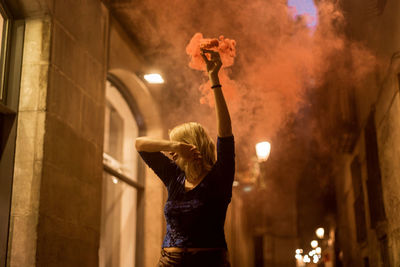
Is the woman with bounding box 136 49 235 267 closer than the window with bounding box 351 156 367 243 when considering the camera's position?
Yes

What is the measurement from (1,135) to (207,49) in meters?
2.58

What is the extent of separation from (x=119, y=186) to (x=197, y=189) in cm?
569

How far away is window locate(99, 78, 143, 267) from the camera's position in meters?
7.58

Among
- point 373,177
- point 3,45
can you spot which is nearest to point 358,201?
point 373,177

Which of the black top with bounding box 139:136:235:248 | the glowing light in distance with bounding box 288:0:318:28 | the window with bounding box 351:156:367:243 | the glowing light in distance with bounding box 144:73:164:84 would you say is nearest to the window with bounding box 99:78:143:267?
the glowing light in distance with bounding box 144:73:164:84

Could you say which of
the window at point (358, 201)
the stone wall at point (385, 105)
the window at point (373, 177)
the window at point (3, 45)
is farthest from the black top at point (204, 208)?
the window at point (358, 201)

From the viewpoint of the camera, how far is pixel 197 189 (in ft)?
8.63

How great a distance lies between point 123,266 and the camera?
27.0ft

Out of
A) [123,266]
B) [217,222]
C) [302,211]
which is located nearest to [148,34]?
[123,266]

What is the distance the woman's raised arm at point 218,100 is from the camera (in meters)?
2.71

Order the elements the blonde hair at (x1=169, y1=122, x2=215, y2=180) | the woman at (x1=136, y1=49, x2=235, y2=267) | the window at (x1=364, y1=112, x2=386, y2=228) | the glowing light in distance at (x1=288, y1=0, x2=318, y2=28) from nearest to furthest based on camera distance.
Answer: the woman at (x1=136, y1=49, x2=235, y2=267) → the blonde hair at (x1=169, y1=122, x2=215, y2=180) → the glowing light in distance at (x1=288, y1=0, x2=318, y2=28) → the window at (x1=364, y1=112, x2=386, y2=228)

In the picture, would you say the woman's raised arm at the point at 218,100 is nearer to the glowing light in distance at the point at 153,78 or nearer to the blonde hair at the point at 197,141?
the blonde hair at the point at 197,141

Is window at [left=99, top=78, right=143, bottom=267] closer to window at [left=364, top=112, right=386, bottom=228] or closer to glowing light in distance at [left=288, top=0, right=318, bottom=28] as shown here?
glowing light in distance at [left=288, top=0, right=318, bottom=28]

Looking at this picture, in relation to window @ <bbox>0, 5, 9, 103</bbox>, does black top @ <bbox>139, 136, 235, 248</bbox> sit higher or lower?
lower
